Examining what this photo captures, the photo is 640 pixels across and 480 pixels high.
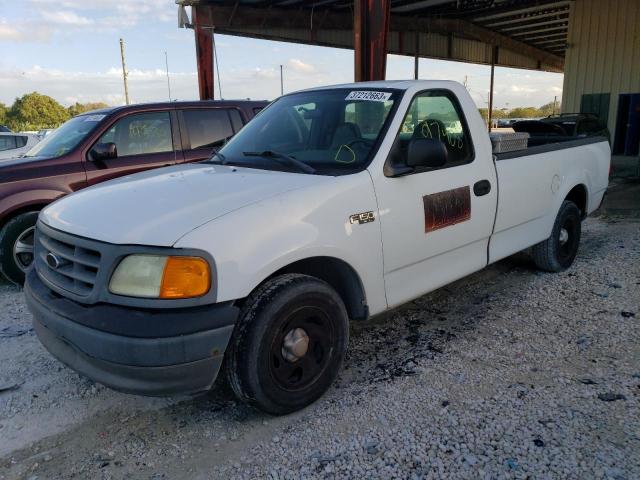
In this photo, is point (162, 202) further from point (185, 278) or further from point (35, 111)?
point (35, 111)

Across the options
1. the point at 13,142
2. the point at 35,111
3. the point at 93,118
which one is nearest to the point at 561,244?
the point at 93,118

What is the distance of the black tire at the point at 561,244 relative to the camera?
5.07 metres

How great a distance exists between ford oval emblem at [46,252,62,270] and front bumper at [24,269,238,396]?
353 millimetres

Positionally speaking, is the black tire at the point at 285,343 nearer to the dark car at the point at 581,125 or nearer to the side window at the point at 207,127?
the side window at the point at 207,127

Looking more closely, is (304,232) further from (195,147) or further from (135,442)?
(195,147)

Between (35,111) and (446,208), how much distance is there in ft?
199

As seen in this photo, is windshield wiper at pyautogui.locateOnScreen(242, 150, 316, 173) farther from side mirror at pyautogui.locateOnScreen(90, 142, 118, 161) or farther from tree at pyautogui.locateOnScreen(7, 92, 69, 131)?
tree at pyautogui.locateOnScreen(7, 92, 69, 131)

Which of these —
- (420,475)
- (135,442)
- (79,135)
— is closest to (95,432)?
(135,442)

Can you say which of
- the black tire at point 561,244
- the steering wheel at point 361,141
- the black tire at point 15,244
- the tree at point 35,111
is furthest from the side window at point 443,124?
the tree at point 35,111

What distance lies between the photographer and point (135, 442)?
275cm

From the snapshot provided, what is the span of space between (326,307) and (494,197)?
6.02 ft

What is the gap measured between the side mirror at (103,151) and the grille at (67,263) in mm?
2641

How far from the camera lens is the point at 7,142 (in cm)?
1210

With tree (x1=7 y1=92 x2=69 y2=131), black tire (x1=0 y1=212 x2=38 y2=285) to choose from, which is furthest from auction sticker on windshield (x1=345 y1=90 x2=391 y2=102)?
tree (x1=7 y1=92 x2=69 y2=131)
